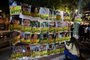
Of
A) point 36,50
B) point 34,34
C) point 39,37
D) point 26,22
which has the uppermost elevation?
point 26,22

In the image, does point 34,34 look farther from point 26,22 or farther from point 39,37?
point 26,22

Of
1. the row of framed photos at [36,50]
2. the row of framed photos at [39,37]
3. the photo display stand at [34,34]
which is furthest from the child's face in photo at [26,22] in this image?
the row of framed photos at [36,50]

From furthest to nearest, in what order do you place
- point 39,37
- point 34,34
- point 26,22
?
point 39,37
point 34,34
point 26,22

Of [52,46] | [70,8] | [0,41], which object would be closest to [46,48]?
[52,46]

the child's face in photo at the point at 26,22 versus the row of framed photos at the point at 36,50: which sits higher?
the child's face in photo at the point at 26,22

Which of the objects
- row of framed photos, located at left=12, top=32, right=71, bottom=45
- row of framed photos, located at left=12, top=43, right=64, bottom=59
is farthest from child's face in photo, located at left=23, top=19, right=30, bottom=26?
row of framed photos, located at left=12, top=43, right=64, bottom=59

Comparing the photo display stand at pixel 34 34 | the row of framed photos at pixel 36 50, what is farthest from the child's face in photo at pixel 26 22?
the row of framed photos at pixel 36 50

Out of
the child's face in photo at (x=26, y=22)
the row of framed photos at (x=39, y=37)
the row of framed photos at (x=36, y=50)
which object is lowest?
the row of framed photos at (x=36, y=50)

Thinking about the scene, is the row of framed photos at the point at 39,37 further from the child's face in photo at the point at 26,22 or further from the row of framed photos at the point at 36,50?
the child's face in photo at the point at 26,22

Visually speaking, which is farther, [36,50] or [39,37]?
[39,37]

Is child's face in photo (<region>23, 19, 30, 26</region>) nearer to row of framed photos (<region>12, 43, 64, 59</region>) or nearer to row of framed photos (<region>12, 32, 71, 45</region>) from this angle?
row of framed photos (<region>12, 32, 71, 45</region>)

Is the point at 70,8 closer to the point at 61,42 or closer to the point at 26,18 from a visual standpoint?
the point at 61,42

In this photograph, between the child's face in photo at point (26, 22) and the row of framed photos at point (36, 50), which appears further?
the child's face in photo at point (26, 22)

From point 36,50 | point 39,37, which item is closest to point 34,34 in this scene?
point 39,37
